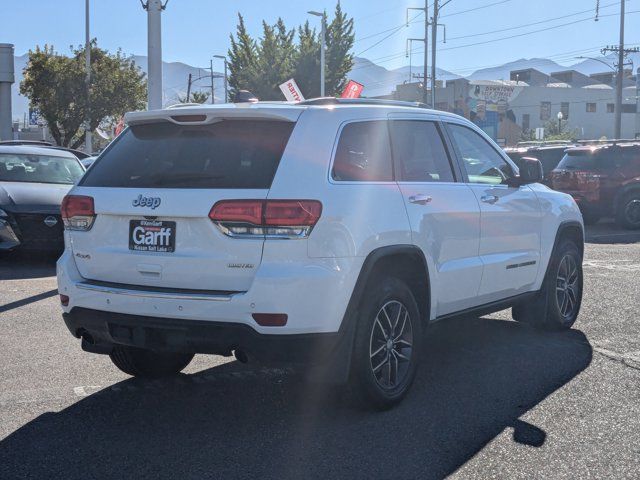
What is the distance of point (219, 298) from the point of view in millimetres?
4234

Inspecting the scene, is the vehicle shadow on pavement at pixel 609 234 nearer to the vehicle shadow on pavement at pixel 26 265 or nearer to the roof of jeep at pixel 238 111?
the vehicle shadow on pavement at pixel 26 265

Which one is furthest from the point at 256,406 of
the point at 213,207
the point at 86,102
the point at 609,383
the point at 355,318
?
the point at 86,102

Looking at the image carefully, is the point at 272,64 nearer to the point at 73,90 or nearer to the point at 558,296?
the point at 73,90

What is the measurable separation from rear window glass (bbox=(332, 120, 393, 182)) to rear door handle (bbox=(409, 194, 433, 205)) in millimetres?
188

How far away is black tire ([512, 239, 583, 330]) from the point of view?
22.7ft

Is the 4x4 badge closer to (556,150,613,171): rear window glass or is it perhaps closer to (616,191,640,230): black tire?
(556,150,613,171): rear window glass

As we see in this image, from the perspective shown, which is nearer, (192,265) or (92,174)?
(192,265)

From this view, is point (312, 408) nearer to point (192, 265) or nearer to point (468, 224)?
point (192, 265)

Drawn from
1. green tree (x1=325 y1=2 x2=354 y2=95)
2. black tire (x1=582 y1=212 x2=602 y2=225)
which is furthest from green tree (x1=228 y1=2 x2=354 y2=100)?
black tire (x1=582 y1=212 x2=602 y2=225)

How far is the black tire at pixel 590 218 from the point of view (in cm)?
1761

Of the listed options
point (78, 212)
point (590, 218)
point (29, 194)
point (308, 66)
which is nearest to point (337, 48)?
point (308, 66)

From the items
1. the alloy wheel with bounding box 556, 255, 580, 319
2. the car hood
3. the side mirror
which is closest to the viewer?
the side mirror

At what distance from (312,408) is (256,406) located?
0.34 meters

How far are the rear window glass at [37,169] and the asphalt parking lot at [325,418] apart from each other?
555cm
